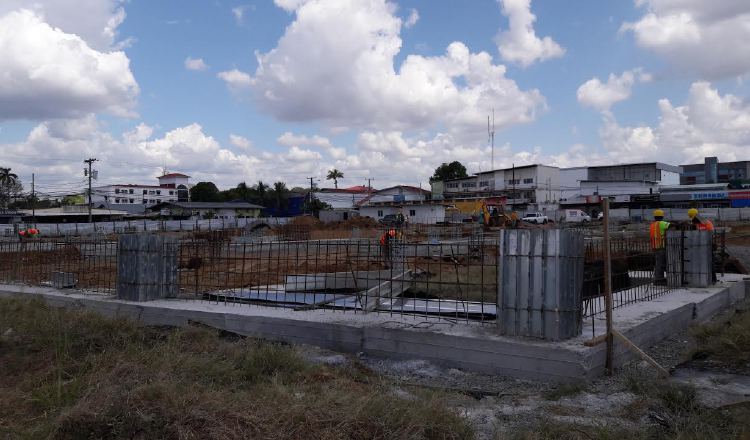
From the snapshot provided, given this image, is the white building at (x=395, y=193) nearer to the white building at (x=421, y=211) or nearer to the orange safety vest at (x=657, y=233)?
the white building at (x=421, y=211)

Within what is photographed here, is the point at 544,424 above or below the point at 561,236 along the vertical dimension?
below

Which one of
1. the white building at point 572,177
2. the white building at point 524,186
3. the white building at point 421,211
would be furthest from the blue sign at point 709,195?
the white building at point 421,211

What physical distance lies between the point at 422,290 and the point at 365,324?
5.47 meters

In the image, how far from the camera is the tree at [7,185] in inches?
3354

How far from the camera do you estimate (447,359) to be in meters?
6.61

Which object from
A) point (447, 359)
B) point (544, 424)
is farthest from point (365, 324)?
point (544, 424)

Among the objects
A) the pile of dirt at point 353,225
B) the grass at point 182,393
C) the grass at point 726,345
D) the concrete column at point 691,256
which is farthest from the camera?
the pile of dirt at point 353,225

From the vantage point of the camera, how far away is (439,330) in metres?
6.86

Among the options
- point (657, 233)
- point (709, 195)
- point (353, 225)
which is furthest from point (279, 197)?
point (657, 233)

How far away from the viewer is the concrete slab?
236 inches

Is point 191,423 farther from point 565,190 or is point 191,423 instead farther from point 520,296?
point 565,190

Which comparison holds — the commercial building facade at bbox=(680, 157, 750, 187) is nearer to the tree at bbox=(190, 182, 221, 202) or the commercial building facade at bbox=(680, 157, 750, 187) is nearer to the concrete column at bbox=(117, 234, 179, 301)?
the tree at bbox=(190, 182, 221, 202)

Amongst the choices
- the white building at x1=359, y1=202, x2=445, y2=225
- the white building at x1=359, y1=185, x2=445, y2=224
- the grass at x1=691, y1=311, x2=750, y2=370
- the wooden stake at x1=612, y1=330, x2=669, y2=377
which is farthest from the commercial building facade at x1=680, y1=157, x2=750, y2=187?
the wooden stake at x1=612, y1=330, x2=669, y2=377

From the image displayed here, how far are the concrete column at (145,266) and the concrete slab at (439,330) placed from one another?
0.21 metres
